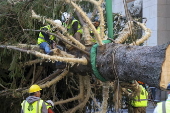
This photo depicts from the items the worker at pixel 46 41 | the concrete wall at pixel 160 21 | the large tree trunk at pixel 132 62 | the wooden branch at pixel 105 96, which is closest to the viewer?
the large tree trunk at pixel 132 62

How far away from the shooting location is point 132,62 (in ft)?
15.0

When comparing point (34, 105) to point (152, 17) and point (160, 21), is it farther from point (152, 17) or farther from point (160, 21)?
point (152, 17)

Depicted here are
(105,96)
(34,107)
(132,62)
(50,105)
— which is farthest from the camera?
(105,96)

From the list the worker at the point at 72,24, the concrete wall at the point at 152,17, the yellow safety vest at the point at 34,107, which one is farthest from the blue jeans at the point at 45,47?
the concrete wall at the point at 152,17

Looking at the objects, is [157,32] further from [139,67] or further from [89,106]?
[139,67]

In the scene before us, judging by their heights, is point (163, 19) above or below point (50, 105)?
above

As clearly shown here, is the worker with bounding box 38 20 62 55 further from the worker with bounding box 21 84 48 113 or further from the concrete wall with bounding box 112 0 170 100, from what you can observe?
the concrete wall with bounding box 112 0 170 100

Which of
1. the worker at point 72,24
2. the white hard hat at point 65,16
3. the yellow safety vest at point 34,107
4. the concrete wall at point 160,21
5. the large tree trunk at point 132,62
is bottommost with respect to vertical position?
the yellow safety vest at point 34,107

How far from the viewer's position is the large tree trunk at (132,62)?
4230mm

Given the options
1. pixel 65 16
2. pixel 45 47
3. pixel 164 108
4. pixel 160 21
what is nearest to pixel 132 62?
pixel 164 108

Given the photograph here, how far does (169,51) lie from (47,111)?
213 cm

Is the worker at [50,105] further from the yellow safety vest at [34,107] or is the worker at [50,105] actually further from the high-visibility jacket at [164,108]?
the high-visibility jacket at [164,108]

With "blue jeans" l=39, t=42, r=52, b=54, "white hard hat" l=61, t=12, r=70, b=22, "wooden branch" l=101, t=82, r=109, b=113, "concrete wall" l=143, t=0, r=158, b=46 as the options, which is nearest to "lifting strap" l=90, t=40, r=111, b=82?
"wooden branch" l=101, t=82, r=109, b=113

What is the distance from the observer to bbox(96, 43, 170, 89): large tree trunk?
13.9ft
